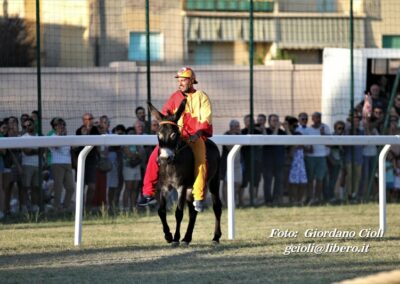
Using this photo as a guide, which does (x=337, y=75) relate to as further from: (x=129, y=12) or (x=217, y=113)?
(x=129, y=12)

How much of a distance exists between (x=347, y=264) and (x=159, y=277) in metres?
1.96

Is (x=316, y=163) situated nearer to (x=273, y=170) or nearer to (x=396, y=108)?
(x=273, y=170)

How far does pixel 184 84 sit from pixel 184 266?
269 centimetres

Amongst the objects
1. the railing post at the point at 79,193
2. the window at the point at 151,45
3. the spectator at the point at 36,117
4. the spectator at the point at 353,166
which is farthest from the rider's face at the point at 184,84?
the window at the point at 151,45

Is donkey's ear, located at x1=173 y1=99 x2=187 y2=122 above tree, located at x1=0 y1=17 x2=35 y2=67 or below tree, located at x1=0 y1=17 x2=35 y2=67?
below

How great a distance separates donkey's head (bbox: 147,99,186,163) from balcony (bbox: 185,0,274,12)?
27.6 meters

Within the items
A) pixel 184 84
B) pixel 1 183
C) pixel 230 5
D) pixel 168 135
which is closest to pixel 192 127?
pixel 184 84

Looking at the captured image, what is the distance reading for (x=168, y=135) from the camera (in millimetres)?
11625

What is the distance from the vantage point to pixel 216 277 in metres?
9.60

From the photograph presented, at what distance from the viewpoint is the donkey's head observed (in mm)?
11586

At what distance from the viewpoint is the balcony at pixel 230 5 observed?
131 ft

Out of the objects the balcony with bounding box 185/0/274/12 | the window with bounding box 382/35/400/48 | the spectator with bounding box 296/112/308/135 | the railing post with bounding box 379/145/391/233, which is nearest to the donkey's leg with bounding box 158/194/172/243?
the railing post with bounding box 379/145/391/233

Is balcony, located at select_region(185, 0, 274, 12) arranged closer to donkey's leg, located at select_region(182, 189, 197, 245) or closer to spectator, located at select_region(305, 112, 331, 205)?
spectator, located at select_region(305, 112, 331, 205)

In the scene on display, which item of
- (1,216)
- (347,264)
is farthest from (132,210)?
(347,264)
